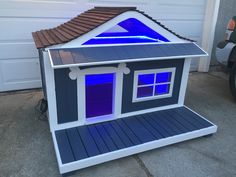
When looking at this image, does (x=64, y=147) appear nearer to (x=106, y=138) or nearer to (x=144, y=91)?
(x=106, y=138)

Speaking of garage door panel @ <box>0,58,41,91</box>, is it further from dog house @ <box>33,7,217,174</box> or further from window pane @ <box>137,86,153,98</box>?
window pane @ <box>137,86,153,98</box>

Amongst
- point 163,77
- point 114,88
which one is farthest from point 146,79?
point 114,88

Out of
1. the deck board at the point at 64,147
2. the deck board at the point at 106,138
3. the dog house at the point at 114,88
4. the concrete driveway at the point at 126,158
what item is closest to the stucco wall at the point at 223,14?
the concrete driveway at the point at 126,158

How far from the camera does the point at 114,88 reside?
2672 mm

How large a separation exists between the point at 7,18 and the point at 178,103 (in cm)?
289

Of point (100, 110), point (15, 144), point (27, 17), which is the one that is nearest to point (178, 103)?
point (100, 110)

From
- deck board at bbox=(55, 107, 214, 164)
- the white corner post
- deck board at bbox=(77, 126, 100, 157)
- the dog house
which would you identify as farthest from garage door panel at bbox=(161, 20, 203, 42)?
deck board at bbox=(77, 126, 100, 157)

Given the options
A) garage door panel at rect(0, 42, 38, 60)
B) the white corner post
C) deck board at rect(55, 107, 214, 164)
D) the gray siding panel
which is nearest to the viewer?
deck board at rect(55, 107, 214, 164)

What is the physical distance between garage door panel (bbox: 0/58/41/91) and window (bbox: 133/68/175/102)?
6.58 ft

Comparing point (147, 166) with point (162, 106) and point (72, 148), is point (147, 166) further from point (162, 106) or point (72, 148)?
point (162, 106)

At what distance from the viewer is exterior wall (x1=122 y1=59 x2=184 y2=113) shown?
2.69 m

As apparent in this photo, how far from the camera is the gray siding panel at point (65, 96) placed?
2.40 m

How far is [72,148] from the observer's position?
224cm

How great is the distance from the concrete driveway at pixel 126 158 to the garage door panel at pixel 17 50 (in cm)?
82
